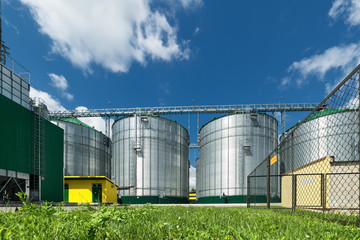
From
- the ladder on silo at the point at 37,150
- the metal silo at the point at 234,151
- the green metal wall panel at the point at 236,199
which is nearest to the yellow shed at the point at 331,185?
the green metal wall panel at the point at 236,199

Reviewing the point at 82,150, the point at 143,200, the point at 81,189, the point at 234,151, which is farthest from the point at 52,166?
the point at 234,151

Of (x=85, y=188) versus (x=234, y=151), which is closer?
(x=85, y=188)

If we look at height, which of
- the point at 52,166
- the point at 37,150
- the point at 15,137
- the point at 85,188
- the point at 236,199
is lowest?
the point at 236,199

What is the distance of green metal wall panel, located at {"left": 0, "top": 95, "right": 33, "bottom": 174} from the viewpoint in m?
15.5

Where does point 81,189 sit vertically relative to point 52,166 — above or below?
below

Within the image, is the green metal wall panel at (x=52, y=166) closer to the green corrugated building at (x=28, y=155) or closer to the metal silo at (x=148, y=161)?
the green corrugated building at (x=28, y=155)

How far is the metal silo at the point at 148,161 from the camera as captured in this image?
1110 inches

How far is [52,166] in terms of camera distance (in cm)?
2080

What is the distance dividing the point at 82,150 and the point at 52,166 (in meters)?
10.8

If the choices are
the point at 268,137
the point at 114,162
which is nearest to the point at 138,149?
the point at 114,162

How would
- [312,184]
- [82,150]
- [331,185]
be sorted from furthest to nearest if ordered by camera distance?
[82,150] → [312,184] → [331,185]

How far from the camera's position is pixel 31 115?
737 inches

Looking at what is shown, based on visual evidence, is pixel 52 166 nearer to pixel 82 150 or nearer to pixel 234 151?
pixel 82 150

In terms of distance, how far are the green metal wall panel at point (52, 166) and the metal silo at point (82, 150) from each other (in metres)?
8.08
